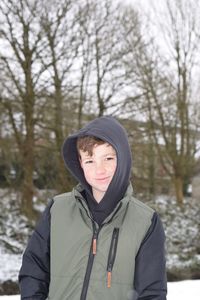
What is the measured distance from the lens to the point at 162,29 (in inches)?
605

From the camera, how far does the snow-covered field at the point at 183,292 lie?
3.76 metres

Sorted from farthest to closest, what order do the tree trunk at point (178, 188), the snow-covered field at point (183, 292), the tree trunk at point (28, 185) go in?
1. the tree trunk at point (178, 188)
2. the tree trunk at point (28, 185)
3. the snow-covered field at point (183, 292)

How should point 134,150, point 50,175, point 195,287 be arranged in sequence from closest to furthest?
point 195,287 < point 50,175 < point 134,150

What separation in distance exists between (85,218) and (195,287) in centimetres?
292

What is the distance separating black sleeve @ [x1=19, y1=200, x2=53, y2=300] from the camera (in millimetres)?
1508

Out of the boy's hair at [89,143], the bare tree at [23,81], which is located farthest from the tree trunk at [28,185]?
the boy's hair at [89,143]

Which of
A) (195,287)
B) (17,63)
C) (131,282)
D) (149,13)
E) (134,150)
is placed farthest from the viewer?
(149,13)

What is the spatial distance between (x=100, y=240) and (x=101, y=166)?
0.24 m

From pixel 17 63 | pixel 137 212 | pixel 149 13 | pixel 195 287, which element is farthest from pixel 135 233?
pixel 149 13

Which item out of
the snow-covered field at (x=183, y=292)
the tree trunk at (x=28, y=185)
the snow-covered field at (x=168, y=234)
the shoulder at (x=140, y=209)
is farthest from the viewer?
the tree trunk at (x=28, y=185)

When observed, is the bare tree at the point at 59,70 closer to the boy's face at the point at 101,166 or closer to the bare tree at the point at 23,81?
the bare tree at the point at 23,81

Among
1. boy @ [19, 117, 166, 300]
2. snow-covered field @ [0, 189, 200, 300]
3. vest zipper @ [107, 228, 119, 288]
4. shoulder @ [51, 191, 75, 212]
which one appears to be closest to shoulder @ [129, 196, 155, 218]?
boy @ [19, 117, 166, 300]

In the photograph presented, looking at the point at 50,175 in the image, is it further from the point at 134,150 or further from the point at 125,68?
the point at 125,68

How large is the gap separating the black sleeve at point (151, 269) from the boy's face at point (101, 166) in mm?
226
